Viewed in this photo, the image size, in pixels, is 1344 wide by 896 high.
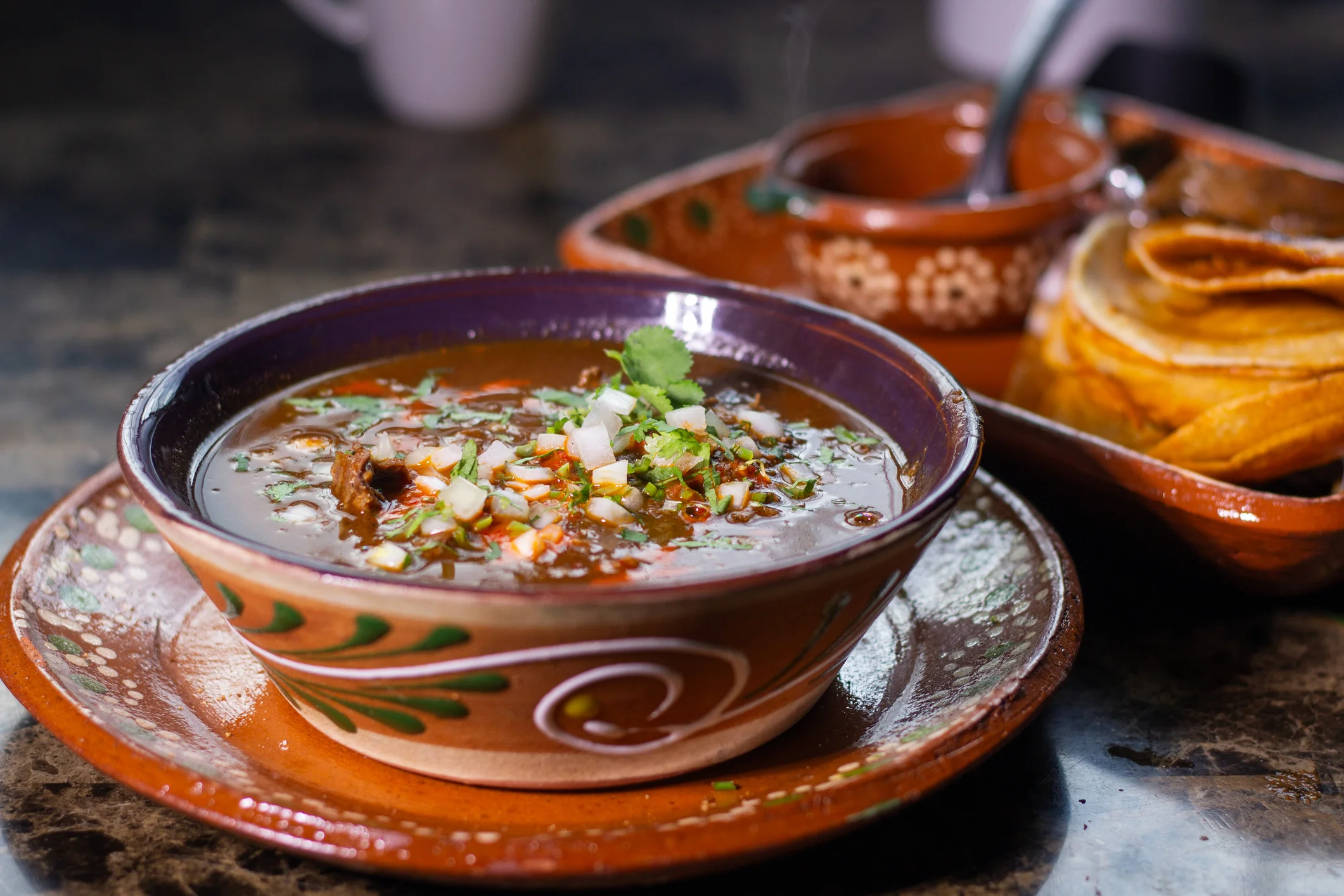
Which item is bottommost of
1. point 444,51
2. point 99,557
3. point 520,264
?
point 520,264

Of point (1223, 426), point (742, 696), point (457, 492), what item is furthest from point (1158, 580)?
point (457, 492)

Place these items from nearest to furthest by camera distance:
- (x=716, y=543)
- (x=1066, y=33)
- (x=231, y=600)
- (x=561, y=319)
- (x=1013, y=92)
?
(x=231, y=600)
(x=716, y=543)
(x=561, y=319)
(x=1013, y=92)
(x=1066, y=33)

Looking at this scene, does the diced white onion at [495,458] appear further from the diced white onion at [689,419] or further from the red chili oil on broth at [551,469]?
the diced white onion at [689,419]

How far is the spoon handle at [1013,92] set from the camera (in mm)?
3014

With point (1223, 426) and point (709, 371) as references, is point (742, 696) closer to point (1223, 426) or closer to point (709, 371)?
point (709, 371)

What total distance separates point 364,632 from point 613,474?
14.8 inches

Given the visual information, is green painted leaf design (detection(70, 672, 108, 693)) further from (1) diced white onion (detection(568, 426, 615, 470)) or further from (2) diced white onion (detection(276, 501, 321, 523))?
(1) diced white onion (detection(568, 426, 615, 470))

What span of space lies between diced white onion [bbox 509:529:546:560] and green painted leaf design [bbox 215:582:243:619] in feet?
0.89

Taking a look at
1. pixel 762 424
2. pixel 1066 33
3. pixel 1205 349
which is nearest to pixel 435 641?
pixel 762 424

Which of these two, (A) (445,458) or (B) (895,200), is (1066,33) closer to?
(B) (895,200)

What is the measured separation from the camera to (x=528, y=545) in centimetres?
139

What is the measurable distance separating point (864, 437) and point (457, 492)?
1.75 feet

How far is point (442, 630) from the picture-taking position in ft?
3.98

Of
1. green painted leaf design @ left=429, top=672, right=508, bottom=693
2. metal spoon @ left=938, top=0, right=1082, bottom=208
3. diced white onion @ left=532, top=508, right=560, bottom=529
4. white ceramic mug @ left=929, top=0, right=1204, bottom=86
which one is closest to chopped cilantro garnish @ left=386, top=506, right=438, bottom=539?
diced white onion @ left=532, top=508, right=560, bottom=529
